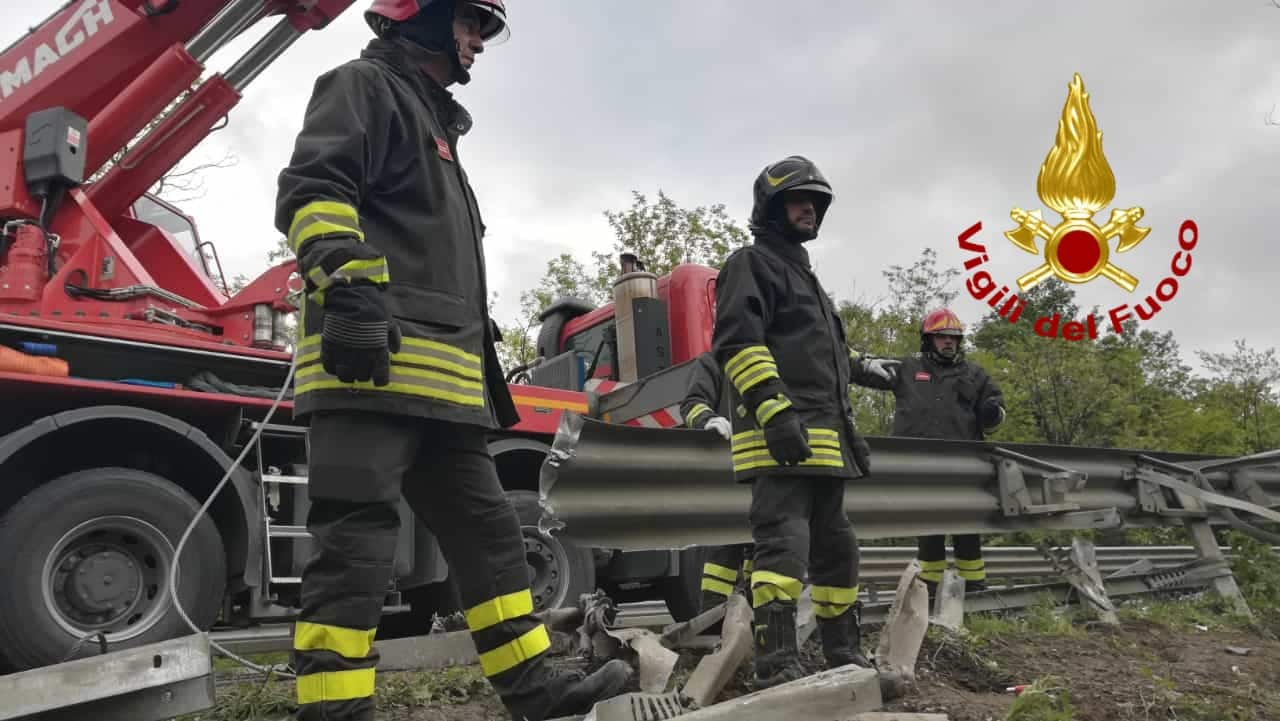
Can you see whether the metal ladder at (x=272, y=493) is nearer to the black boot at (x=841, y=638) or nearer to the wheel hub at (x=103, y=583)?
the wheel hub at (x=103, y=583)

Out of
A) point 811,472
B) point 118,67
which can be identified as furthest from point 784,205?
point 118,67

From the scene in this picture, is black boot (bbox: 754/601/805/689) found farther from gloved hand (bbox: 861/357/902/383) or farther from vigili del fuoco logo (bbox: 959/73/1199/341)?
vigili del fuoco logo (bbox: 959/73/1199/341)

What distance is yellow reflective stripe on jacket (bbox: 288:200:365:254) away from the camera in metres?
2.18

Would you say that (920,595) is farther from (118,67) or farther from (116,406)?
(118,67)

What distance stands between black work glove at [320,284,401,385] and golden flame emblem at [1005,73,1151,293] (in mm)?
7825

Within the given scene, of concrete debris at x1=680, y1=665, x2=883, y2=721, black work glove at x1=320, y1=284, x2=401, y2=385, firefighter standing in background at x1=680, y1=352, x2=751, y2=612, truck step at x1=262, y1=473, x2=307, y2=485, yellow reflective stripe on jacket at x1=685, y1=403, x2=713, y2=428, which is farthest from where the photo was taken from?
truck step at x1=262, y1=473, x2=307, y2=485

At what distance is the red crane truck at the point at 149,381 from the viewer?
397 centimetres

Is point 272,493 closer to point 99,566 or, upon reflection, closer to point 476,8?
point 99,566

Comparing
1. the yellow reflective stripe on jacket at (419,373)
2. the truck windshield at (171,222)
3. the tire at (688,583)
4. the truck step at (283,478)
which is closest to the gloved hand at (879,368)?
the tire at (688,583)

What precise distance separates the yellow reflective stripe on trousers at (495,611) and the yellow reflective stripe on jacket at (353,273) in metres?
0.82

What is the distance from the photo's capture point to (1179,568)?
613 centimetres

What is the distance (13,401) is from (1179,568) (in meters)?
6.35

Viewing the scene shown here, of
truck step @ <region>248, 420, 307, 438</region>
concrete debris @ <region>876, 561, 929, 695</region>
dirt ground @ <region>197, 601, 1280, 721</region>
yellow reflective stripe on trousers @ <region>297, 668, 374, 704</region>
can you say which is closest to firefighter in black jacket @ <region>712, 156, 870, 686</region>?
concrete debris @ <region>876, 561, 929, 695</region>

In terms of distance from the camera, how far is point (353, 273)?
7.03 feet
